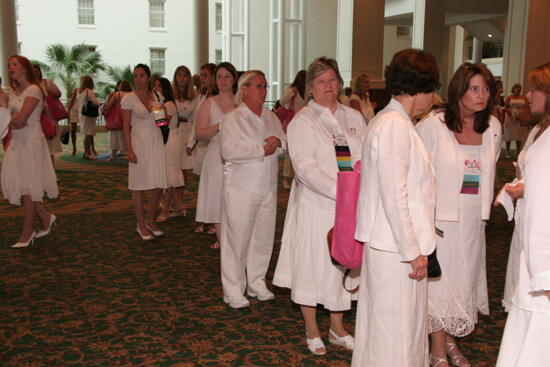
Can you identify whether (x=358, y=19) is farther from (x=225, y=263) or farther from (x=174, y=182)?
(x=225, y=263)

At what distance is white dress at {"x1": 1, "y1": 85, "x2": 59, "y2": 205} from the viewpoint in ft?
19.2

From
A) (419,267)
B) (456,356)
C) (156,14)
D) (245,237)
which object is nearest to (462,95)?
(419,267)

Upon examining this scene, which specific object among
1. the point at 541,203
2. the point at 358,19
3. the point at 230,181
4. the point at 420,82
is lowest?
the point at 230,181

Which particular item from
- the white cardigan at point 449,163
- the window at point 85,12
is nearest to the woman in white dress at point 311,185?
the white cardigan at point 449,163

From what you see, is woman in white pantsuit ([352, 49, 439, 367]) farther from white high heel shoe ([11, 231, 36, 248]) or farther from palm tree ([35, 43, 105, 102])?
palm tree ([35, 43, 105, 102])

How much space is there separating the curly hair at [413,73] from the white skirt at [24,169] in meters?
4.37

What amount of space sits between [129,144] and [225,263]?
7.29ft

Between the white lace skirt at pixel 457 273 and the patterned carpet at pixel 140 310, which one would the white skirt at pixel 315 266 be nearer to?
the patterned carpet at pixel 140 310

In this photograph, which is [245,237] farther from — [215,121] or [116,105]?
[116,105]

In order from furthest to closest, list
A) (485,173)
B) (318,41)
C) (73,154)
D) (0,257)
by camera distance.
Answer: (318,41)
(73,154)
(0,257)
(485,173)

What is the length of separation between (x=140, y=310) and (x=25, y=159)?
2497 millimetres

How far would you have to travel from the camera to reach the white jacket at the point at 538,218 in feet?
5.80

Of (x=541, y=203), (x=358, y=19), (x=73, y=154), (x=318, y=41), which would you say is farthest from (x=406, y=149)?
(x=318, y=41)

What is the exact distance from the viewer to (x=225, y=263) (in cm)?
439
